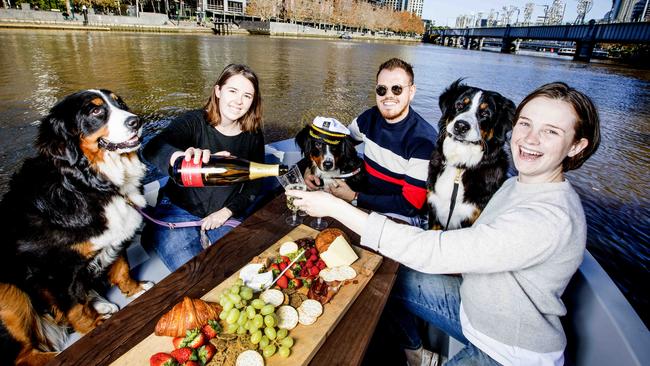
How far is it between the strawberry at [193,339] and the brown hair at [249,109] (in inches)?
87.6

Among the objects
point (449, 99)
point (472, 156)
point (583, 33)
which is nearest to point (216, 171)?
point (472, 156)

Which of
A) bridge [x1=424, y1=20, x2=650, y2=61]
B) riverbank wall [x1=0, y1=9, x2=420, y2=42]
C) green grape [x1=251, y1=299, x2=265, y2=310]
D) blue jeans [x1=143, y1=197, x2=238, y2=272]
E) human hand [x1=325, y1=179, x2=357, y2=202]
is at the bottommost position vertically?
blue jeans [x1=143, y1=197, x2=238, y2=272]

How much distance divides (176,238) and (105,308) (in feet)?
2.42

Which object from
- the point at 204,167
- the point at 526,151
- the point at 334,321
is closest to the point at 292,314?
the point at 334,321

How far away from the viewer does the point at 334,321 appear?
1439 millimetres

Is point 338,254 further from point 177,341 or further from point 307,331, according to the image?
point 177,341

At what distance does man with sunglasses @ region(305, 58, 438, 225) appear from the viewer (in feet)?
10.0

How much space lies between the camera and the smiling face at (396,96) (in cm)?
311

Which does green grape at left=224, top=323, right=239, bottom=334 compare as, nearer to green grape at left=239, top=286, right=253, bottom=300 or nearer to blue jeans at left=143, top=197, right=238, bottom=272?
green grape at left=239, top=286, right=253, bottom=300

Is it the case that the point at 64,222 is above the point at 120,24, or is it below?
below

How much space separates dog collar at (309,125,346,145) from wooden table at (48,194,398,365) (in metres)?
1.61

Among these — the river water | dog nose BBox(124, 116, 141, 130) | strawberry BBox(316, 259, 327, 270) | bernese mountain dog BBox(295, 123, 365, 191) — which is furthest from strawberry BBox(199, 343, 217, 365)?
the river water

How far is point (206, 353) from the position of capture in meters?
1.25

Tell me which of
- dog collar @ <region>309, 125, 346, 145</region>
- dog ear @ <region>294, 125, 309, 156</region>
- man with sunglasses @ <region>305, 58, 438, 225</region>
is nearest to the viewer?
man with sunglasses @ <region>305, 58, 438, 225</region>
